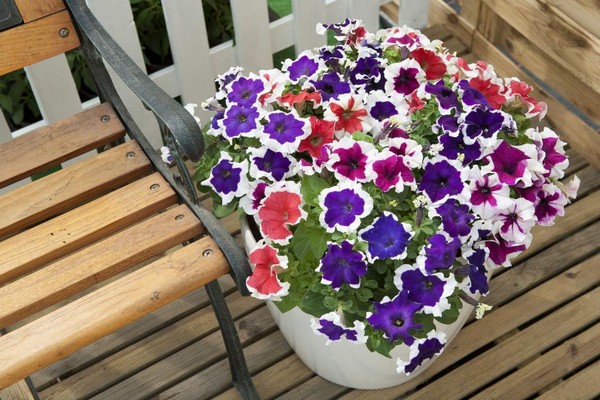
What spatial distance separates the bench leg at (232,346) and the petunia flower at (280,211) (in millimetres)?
246

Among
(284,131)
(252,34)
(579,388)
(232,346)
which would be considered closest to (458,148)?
(284,131)

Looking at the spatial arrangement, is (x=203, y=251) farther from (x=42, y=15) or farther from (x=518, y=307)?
(x=518, y=307)

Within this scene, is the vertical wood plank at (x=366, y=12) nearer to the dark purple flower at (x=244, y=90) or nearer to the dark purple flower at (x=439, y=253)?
the dark purple flower at (x=244, y=90)

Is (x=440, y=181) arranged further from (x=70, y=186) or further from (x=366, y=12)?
(x=366, y=12)

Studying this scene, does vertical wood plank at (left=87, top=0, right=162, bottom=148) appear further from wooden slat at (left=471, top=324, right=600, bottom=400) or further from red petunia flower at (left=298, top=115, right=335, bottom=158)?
wooden slat at (left=471, top=324, right=600, bottom=400)

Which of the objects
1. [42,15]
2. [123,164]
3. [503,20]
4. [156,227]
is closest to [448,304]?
[156,227]

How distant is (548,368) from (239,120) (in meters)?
1.04

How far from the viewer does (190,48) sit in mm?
2439

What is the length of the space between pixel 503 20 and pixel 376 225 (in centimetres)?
143

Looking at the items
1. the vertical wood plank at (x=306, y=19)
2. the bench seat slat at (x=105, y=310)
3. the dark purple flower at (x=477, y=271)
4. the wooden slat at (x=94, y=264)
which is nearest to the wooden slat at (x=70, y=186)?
the wooden slat at (x=94, y=264)

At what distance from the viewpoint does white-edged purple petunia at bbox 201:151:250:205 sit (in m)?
1.72

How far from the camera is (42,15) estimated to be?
1.83m

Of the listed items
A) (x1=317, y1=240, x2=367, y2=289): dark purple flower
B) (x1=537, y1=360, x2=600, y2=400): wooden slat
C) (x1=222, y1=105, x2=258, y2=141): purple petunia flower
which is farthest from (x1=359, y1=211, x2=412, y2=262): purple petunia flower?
(x1=537, y1=360, x2=600, y2=400): wooden slat

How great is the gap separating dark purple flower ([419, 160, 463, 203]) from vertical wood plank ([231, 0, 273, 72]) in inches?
40.9
